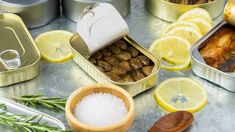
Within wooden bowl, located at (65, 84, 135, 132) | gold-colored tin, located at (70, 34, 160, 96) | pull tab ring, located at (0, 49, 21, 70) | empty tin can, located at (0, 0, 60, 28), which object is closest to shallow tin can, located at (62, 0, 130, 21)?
empty tin can, located at (0, 0, 60, 28)

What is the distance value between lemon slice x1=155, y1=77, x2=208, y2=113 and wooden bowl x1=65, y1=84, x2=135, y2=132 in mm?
145

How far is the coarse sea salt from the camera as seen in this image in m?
1.08

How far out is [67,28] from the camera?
1.51m

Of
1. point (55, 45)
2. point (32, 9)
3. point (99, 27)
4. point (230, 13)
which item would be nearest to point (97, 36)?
point (99, 27)

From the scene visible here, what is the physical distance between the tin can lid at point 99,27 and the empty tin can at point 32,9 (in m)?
0.19

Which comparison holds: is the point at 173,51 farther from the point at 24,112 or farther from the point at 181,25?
the point at 24,112

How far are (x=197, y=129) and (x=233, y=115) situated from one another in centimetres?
11

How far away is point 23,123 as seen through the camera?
3.63 feet

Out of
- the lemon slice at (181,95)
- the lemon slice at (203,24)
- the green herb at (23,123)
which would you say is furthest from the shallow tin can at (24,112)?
the lemon slice at (203,24)

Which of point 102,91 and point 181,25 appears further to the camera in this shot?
point 181,25

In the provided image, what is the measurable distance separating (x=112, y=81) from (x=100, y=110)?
0.38 ft

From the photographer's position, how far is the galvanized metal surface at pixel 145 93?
1.20 m

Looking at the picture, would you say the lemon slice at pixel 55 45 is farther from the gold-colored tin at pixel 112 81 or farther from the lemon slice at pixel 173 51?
the lemon slice at pixel 173 51

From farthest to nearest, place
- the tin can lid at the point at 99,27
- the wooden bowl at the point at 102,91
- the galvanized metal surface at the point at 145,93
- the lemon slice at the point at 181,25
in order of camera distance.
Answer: the lemon slice at the point at 181,25 → the tin can lid at the point at 99,27 → the galvanized metal surface at the point at 145,93 → the wooden bowl at the point at 102,91
